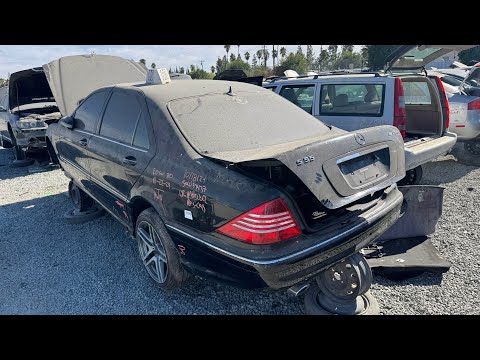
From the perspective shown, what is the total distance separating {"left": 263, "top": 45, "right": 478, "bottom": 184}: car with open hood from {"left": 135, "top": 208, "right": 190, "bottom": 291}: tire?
3.09m

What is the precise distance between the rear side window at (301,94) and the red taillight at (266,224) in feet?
11.8

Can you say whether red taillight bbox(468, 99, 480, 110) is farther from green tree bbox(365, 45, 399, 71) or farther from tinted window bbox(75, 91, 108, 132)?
tinted window bbox(75, 91, 108, 132)

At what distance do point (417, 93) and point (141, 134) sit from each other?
186 inches

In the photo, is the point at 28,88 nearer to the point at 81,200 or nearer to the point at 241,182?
the point at 81,200

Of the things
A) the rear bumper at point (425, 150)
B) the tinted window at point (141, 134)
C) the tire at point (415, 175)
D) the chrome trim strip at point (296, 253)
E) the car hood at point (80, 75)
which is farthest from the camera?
the car hood at point (80, 75)

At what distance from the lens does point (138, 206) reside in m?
3.08

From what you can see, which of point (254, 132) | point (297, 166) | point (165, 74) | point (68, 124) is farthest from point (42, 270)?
point (297, 166)

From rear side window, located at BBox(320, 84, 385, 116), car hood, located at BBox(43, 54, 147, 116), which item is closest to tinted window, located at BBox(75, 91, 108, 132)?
car hood, located at BBox(43, 54, 147, 116)

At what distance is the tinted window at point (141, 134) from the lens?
2.86 meters

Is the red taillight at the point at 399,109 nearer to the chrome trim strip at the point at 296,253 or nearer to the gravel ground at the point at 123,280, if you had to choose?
the gravel ground at the point at 123,280

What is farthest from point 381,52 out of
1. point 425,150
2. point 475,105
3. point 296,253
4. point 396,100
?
point 296,253

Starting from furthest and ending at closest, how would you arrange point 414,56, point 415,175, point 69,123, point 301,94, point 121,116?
point 301,94 < point 414,56 < point 415,175 < point 69,123 < point 121,116

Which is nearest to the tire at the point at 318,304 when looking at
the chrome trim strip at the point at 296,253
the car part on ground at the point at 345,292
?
the car part on ground at the point at 345,292
